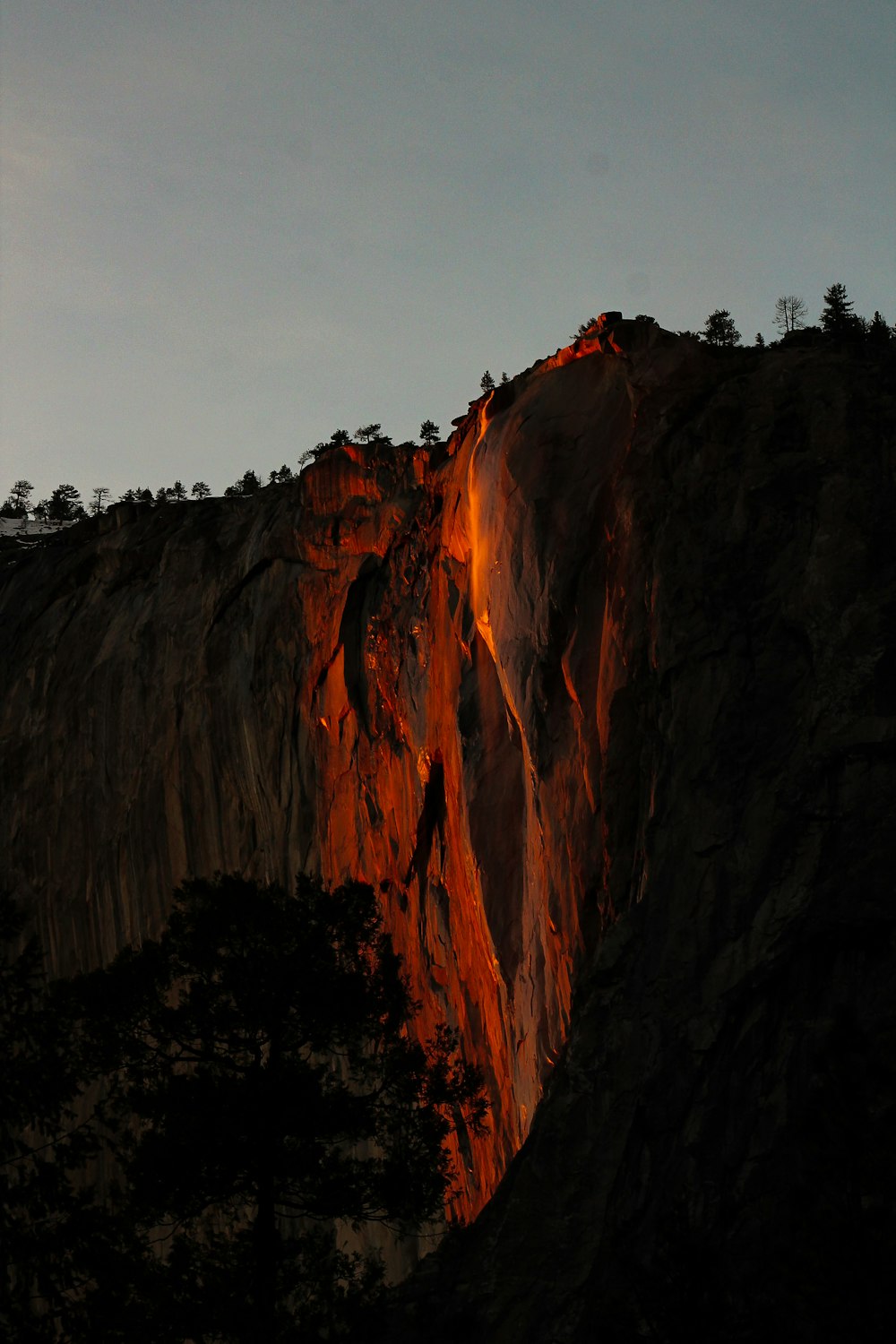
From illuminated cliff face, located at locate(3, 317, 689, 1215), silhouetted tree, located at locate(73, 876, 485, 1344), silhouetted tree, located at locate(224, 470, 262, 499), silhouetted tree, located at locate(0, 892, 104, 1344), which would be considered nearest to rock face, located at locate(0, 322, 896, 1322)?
illuminated cliff face, located at locate(3, 317, 689, 1215)

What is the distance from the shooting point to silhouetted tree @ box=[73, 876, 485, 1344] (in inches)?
611

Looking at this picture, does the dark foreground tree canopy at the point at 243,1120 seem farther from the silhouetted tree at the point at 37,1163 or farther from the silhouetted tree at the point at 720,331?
the silhouetted tree at the point at 720,331

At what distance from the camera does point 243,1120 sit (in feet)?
51.1

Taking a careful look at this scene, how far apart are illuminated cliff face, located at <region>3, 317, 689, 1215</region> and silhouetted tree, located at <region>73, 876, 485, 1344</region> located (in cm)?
286

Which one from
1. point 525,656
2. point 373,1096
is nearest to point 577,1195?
point 373,1096

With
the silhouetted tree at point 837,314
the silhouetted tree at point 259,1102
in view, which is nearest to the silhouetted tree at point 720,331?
the silhouetted tree at point 837,314

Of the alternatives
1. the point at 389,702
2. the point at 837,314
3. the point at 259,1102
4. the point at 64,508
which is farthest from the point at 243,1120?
the point at 64,508

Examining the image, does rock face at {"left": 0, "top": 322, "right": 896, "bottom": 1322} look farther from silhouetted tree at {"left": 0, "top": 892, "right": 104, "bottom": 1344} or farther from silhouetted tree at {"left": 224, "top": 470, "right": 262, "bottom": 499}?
silhouetted tree at {"left": 224, "top": 470, "right": 262, "bottom": 499}

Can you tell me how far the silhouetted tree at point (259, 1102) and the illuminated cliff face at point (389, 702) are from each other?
2856 millimetres

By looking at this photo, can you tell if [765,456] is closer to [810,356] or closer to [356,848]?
[810,356]

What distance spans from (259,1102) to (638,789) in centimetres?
587

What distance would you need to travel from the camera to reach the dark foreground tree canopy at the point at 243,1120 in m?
15.5

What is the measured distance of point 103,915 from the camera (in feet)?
133

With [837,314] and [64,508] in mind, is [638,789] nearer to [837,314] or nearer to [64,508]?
[837,314]
